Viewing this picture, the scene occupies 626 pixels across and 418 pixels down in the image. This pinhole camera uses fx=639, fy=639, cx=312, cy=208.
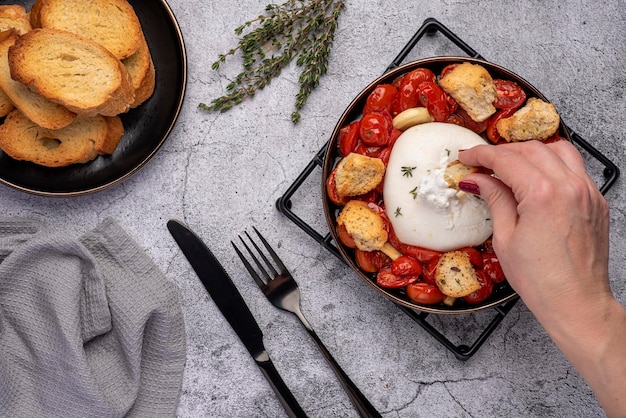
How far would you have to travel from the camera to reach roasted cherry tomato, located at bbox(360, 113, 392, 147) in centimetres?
185

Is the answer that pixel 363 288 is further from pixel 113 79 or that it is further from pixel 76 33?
pixel 76 33

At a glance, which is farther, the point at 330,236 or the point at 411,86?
the point at 330,236

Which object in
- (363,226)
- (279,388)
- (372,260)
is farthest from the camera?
(279,388)

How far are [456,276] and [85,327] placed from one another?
1.20m

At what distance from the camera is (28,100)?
1990 mm

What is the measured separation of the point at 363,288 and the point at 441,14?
979mm

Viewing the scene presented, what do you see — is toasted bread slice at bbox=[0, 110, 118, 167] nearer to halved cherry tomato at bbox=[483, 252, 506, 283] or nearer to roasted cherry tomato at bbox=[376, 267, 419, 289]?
roasted cherry tomato at bbox=[376, 267, 419, 289]

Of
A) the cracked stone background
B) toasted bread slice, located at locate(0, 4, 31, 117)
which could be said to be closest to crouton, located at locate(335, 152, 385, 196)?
the cracked stone background

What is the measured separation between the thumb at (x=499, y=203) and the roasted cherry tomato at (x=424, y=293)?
34 centimetres

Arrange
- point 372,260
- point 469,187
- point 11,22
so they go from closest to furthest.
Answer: point 469,187 < point 372,260 < point 11,22

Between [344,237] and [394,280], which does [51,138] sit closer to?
[344,237]

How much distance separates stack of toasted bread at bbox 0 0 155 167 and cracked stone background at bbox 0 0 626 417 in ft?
0.64

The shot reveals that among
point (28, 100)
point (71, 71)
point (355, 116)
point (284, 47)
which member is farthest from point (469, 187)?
point (28, 100)

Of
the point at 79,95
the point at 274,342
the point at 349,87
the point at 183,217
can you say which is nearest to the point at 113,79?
the point at 79,95
